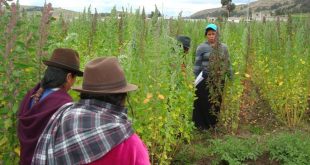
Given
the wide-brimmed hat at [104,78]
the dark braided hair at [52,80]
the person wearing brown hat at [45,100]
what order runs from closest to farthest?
the wide-brimmed hat at [104,78], the person wearing brown hat at [45,100], the dark braided hair at [52,80]

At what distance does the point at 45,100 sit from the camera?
9.29 ft

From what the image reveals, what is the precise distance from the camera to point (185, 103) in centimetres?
532

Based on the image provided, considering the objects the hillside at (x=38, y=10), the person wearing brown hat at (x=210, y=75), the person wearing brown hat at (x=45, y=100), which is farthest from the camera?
the person wearing brown hat at (x=210, y=75)

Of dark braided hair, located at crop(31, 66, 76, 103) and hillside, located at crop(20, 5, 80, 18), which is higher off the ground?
hillside, located at crop(20, 5, 80, 18)

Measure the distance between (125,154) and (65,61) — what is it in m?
1.12

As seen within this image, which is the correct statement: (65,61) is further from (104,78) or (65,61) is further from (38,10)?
(38,10)

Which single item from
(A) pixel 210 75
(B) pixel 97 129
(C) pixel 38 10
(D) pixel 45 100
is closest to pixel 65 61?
(D) pixel 45 100

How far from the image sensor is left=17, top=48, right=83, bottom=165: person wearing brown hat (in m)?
2.76

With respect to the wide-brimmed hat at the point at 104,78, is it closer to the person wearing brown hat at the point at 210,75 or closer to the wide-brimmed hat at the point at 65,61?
the wide-brimmed hat at the point at 65,61

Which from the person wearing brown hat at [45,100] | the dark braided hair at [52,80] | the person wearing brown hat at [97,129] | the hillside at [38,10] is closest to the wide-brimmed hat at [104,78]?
the person wearing brown hat at [97,129]

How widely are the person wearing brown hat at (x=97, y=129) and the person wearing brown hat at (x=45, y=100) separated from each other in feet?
1.15

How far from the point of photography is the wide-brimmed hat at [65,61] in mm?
3035

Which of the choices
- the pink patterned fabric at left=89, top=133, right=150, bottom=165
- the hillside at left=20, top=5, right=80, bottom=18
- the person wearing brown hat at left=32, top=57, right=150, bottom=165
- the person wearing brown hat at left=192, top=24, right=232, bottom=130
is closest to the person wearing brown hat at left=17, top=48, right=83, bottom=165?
the person wearing brown hat at left=32, top=57, right=150, bottom=165

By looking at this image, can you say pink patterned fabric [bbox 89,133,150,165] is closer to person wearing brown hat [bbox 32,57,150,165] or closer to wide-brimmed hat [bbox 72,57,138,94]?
person wearing brown hat [bbox 32,57,150,165]
